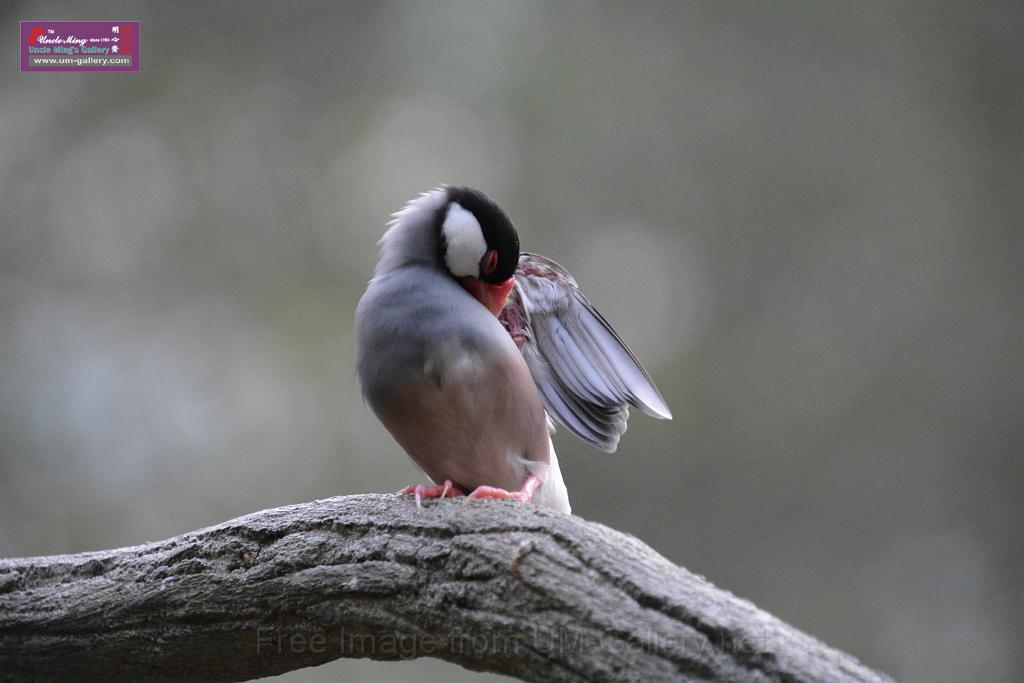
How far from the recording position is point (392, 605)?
1312 mm

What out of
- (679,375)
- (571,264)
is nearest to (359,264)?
(571,264)

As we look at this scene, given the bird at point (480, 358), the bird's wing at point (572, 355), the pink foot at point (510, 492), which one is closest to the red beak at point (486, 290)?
the bird at point (480, 358)

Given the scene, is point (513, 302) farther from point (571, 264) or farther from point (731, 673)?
point (571, 264)

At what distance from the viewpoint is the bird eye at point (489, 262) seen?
1706 millimetres

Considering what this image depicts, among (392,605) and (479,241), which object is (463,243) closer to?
(479,241)

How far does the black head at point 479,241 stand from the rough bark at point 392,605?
47cm

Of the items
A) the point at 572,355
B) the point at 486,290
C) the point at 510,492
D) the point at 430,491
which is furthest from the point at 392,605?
the point at 572,355

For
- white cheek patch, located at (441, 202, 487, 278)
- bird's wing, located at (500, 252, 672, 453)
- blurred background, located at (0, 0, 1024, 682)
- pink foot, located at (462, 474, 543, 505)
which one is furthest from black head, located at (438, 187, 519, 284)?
blurred background, located at (0, 0, 1024, 682)

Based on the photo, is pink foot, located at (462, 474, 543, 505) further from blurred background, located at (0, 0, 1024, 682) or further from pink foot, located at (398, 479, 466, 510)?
blurred background, located at (0, 0, 1024, 682)

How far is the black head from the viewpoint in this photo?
66.8 inches

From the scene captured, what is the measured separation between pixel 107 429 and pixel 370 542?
2.64m

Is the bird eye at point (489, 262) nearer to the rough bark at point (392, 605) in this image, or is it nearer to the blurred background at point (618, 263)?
the rough bark at point (392, 605)

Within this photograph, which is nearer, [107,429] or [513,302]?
[513,302]

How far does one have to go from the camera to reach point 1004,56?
3816 mm
